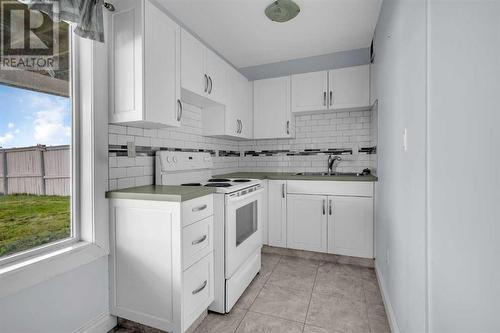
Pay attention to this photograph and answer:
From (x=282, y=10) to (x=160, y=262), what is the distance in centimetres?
212

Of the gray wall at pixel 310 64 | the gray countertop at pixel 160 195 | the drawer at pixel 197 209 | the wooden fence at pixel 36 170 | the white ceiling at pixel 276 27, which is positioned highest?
the white ceiling at pixel 276 27

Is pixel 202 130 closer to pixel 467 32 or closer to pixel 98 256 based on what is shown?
pixel 98 256

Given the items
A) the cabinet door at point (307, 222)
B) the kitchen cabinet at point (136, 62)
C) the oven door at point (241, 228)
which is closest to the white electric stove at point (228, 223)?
the oven door at point (241, 228)

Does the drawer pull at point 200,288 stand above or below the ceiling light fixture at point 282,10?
below

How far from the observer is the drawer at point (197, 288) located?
1.50m

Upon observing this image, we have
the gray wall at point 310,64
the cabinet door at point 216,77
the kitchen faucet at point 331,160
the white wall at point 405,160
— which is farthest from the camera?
the kitchen faucet at point 331,160

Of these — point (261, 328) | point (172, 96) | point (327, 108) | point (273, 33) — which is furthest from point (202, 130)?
point (261, 328)

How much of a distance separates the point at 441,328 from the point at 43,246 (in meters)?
1.96

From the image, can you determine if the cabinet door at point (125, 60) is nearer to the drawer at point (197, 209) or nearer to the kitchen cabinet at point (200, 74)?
the kitchen cabinet at point (200, 74)

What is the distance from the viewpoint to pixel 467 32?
0.73m

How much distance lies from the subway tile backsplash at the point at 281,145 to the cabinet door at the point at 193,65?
0.39 meters

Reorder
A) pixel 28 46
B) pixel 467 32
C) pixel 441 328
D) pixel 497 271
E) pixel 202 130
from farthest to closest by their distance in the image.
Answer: pixel 202 130 < pixel 28 46 < pixel 441 328 < pixel 467 32 < pixel 497 271

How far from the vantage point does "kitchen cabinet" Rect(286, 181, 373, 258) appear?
2.58 m

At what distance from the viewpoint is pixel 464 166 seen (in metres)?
0.74
